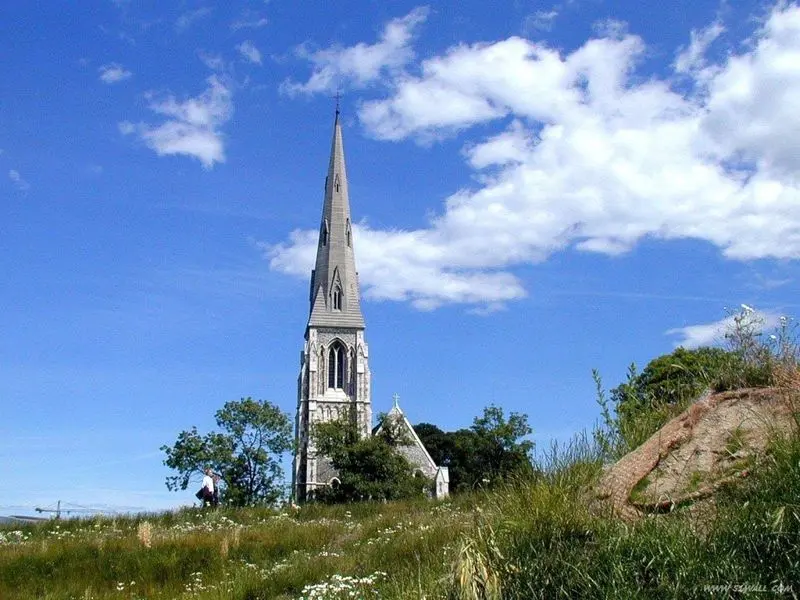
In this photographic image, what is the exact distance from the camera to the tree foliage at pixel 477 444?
7275cm

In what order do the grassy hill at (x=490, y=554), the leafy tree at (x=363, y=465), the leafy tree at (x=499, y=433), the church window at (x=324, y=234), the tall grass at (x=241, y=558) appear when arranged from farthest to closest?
the church window at (x=324, y=234) < the leafy tree at (x=499, y=433) < the leafy tree at (x=363, y=465) < the tall grass at (x=241, y=558) < the grassy hill at (x=490, y=554)

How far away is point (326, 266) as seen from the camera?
96.1 m

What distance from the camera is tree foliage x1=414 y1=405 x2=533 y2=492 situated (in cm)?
7275

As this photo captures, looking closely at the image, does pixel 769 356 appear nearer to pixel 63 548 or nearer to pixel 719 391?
pixel 719 391

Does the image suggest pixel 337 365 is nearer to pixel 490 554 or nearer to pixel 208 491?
pixel 208 491

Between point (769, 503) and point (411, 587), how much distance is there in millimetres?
3185

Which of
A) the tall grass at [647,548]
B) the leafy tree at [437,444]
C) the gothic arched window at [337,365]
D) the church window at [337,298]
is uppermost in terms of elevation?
the church window at [337,298]

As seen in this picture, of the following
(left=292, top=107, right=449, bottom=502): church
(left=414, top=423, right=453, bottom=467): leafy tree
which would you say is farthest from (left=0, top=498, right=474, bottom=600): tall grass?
(left=414, top=423, right=453, bottom=467): leafy tree

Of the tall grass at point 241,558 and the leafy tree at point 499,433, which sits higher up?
the leafy tree at point 499,433

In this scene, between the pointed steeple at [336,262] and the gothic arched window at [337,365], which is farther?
the pointed steeple at [336,262]

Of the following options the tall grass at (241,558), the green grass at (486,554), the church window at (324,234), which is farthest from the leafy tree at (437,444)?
the green grass at (486,554)

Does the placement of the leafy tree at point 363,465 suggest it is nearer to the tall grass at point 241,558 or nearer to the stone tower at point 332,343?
the stone tower at point 332,343

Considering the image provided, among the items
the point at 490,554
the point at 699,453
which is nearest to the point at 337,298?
the point at 699,453

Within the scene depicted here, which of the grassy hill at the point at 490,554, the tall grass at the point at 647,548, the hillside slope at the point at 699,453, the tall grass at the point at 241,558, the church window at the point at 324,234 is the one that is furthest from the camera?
the church window at the point at 324,234
